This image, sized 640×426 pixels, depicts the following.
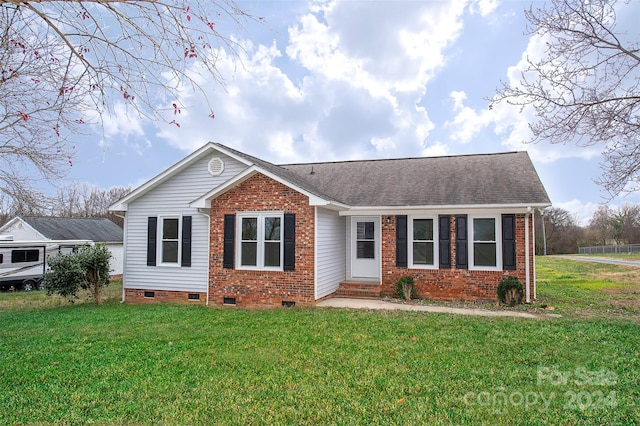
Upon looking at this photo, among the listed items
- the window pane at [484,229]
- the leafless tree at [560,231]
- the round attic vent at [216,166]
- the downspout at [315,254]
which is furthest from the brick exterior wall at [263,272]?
the leafless tree at [560,231]

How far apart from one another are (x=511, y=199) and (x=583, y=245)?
5139cm

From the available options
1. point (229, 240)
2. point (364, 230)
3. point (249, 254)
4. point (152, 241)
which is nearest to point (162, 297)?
point (152, 241)

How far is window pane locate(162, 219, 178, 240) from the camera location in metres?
12.8

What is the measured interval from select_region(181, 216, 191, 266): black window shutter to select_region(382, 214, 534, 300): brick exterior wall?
20.2 ft

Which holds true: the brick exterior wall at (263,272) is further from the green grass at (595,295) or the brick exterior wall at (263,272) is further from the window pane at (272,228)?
the green grass at (595,295)

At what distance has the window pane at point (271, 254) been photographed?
→ 1133cm

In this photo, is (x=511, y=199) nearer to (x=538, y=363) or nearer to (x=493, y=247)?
(x=493, y=247)

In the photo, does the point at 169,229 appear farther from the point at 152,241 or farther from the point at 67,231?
the point at 67,231

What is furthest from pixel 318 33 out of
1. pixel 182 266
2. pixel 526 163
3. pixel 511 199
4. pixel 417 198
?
pixel 526 163

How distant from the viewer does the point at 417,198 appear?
12453 millimetres

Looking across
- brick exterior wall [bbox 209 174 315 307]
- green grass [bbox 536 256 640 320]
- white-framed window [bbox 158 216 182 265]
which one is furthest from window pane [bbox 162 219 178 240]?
green grass [bbox 536 256 640 320]

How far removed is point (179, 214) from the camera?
41.6 ft

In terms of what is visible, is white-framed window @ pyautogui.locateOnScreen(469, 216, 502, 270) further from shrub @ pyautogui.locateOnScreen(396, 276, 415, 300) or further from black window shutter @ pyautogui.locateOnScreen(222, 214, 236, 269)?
black window shutter @ pyautogui.locateOnScreen(222, 214, 236, 269)

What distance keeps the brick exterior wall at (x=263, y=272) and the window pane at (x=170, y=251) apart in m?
1.61
